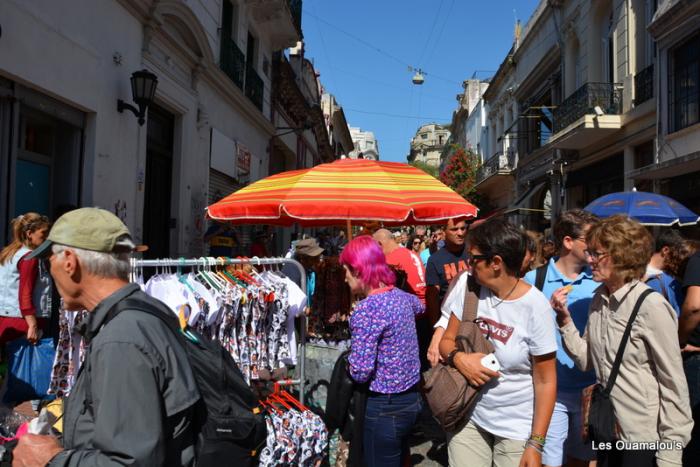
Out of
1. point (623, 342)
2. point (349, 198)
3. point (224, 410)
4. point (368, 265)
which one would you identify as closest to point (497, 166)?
point (349, 198)

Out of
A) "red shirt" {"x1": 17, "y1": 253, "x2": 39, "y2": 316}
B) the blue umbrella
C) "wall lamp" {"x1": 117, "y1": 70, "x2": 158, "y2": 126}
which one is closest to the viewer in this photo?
"red shirt" {"x1": 17, "y1": 253, "x2": 39, "y2": 316}

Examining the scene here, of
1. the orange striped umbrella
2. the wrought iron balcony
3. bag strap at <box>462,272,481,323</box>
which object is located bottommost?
bag strap at <box>462,272,481,323</box>

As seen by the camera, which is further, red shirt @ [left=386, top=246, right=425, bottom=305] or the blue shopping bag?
red shirt @ [left=386, top=246, right=425, bottom=305]

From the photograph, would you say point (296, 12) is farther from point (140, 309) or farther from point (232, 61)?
point (140, 309)

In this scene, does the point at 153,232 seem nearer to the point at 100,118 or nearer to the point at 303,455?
the point at 100,118

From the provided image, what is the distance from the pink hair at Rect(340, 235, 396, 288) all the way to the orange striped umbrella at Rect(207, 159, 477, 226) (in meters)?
1.38

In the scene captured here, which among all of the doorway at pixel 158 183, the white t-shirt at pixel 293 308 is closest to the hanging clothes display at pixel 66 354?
the white t-shirt at pixel 293 308

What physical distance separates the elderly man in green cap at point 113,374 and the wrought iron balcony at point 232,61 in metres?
11.4

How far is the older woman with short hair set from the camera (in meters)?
2.42

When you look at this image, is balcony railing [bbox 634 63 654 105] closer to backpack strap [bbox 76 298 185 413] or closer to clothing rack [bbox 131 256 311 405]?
clothing rack [bbox 131 256 311 405]

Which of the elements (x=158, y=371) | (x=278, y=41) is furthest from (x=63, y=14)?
(x=278, y=41)

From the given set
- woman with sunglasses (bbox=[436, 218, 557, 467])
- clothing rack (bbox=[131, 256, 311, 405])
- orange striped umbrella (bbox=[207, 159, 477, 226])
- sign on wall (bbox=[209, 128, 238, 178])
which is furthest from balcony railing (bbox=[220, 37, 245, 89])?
woman with sunglasses (bbox=[436, 218, 557, 467])

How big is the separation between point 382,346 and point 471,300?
65 centimetres

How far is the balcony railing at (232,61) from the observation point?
40.4ft
